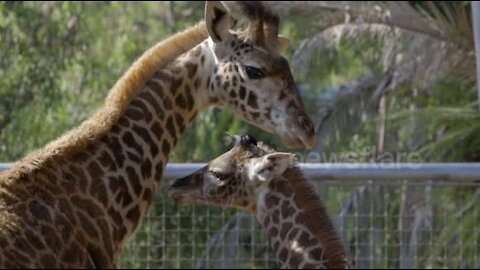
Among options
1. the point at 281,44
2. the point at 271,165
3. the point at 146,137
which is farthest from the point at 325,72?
the point at 146,137

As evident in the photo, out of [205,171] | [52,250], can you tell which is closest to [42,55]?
[205,171]

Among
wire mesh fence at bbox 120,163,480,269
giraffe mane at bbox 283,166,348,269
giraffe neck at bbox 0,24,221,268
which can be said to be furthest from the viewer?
wire mesh fence at bbox 120,163,480,269

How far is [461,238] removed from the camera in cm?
965

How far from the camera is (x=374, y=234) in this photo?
1053 centimetres

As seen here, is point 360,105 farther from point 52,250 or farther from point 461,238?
point 52,250

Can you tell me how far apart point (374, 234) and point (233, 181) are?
3034mm

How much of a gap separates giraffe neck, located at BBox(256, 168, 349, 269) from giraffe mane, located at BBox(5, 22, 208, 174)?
791 millimetres

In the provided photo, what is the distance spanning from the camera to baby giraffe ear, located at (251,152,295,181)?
726 cm

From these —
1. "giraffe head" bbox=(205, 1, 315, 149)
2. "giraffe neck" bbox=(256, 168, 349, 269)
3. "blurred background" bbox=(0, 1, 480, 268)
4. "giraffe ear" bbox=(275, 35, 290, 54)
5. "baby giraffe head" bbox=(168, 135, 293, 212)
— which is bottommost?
"giraffe neck" bbox=(256, 168, 349, 269)

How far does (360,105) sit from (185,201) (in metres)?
11.9

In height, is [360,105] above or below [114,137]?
above

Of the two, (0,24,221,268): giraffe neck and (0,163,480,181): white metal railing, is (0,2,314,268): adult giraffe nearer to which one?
(0,24,221,268): giraffe neck

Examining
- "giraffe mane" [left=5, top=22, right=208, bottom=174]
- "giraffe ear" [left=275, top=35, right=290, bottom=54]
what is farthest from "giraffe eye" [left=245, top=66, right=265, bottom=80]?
"giraffe mane" [left=5, top=22, right=208, bottom=174]

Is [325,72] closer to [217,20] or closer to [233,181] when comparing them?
[233,181]
